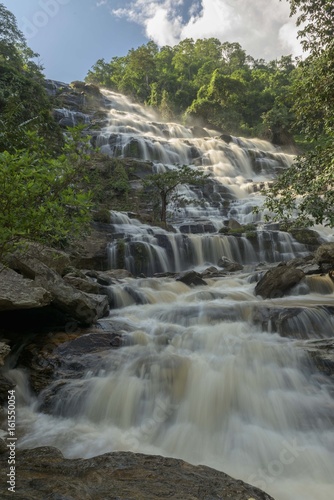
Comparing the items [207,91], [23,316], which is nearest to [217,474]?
[23,316]

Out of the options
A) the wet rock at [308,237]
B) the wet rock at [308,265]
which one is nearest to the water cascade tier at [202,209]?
the wet rock at [308,237]

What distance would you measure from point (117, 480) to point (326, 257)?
31.7ft

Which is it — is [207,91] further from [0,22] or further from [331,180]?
[331,180]

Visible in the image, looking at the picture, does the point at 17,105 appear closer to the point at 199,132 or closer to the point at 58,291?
the point at 58,291

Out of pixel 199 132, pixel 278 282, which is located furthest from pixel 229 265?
pixel 199 132

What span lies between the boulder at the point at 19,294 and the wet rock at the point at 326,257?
8516 millimetres

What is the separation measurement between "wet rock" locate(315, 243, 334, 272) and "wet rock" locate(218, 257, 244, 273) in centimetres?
338

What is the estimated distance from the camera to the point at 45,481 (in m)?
2.38

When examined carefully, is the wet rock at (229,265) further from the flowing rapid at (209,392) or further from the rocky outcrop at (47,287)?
the rocky outcrop at (47,287)

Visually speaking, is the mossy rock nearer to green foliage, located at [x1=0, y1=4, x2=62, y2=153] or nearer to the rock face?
green foliage, located at [x1=0, y1=4, x2=62, y2=153]

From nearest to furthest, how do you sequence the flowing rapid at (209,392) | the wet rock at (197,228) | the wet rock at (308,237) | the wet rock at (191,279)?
the flowing rapid at (209,392)
the wet rock at (191,279)
the wet rock at (308,237)
the wet rock at (197,228)

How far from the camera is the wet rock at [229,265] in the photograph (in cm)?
1324

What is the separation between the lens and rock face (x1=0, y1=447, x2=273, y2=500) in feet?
7.28

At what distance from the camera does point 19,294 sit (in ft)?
18.7
